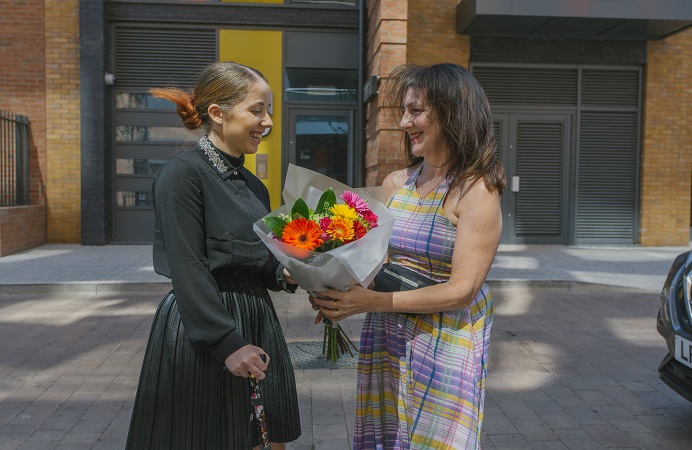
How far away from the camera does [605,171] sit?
13.4 m

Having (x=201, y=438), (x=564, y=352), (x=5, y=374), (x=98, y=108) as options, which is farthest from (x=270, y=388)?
(x=98, y=108)

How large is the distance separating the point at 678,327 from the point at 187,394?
3.04m

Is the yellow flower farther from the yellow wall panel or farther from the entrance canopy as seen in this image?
the yellow wall panel

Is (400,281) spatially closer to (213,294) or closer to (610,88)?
(213,294)

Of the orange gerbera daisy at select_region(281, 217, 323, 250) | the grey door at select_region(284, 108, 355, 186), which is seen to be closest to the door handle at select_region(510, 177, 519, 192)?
the grey door at select_region(284, 108, 355, 186)

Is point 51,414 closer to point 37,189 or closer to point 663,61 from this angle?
point 37,189

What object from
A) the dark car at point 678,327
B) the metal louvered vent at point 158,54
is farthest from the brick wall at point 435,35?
the dark car at point 678,327

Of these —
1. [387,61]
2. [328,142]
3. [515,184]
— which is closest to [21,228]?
[328,142]

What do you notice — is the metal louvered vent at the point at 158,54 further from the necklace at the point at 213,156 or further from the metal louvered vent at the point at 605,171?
the necklace at the point at 213,156

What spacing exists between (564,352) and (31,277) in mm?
6710

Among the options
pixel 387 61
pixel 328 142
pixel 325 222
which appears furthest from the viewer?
pixel 328 142

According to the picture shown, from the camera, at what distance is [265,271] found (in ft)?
7.68

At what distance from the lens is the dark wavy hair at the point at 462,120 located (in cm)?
214

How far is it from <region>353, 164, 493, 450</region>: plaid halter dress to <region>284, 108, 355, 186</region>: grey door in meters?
10.7
